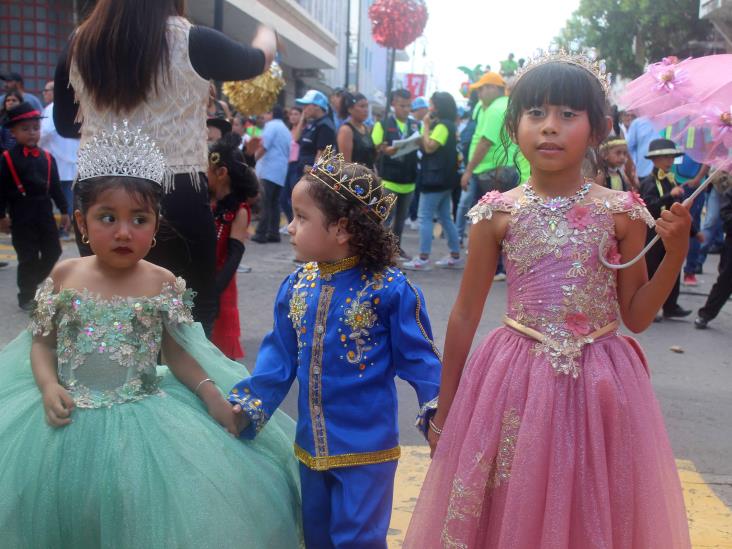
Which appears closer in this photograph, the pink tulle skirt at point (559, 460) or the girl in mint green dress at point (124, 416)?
the pink tulle skirt at point (559, 460)

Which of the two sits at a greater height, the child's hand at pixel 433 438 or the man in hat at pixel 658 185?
the man in hat at pixel 658 185

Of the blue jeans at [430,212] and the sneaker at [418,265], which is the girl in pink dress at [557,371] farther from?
the sneaker at [418,265]

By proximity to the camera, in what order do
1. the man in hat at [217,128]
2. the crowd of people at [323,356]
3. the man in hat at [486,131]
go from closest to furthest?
the crowd of people at [323,356], the man in hat at [217,128], the man in hat at [486,131]

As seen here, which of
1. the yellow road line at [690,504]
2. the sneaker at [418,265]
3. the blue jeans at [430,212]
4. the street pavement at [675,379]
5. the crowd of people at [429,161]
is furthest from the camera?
the sneaker at [418,265]

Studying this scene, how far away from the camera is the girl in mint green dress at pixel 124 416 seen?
2.55 metres

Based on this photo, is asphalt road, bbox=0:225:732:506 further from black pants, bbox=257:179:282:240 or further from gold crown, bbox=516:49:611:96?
gold crown, bbox=516:49:611:96

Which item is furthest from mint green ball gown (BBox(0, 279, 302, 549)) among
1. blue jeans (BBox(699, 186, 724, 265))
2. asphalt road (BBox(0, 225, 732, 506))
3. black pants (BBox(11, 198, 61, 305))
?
blue jeans (BBox(699, 186, 724, 265))

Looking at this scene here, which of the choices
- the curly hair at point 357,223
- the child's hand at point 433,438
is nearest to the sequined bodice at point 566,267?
the child's hand at point 433,438

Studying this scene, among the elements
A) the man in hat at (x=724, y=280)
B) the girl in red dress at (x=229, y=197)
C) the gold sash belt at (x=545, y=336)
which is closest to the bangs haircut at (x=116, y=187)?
the gold sash belt at (x=545, y=336)

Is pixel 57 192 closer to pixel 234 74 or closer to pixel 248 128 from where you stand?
pixel 234 74

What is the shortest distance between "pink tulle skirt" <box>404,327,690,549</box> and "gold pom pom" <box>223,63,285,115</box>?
4070mm

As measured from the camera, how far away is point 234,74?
3.54m

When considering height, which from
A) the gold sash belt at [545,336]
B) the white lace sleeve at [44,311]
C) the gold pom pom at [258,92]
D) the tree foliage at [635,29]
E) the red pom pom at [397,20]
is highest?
the tree foliage at [635,29]

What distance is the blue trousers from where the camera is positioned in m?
2.77
